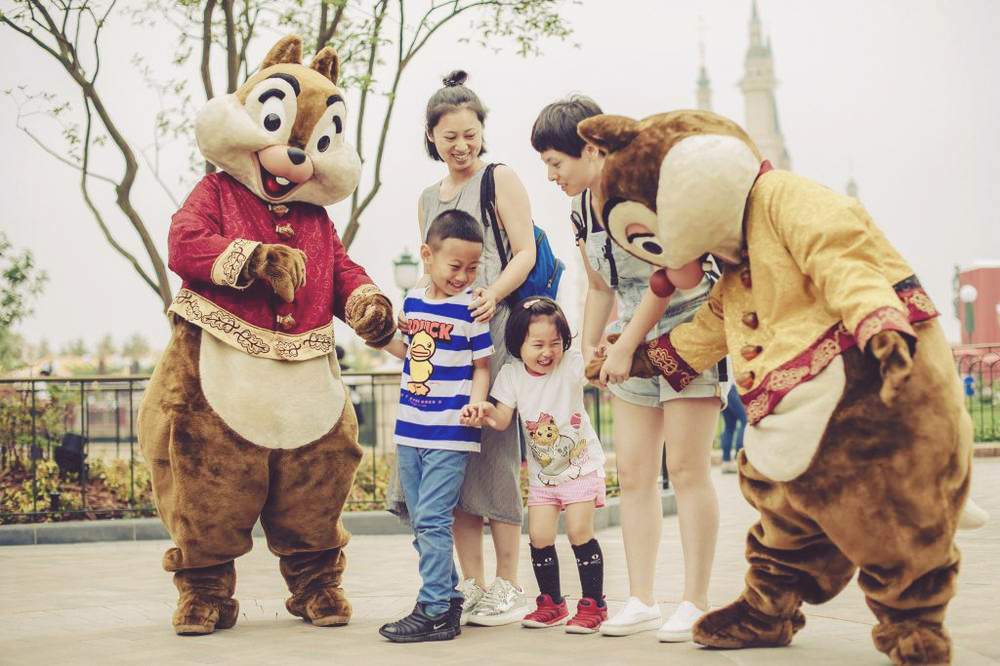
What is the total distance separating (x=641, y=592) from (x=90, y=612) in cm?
245

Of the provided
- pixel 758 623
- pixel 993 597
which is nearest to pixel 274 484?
pixel 758 623

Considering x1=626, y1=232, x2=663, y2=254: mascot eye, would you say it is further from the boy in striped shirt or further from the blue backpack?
the blue backpack

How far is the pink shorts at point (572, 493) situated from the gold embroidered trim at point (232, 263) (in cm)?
134

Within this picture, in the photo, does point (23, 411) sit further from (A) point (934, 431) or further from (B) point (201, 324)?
(A) point (934, 431)

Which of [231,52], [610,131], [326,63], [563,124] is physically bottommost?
[610,131]

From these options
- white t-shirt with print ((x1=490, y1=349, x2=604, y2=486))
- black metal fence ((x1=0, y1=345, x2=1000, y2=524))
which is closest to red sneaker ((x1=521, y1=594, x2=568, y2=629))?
white t-shirt with print ((x1=490, y1=349, x2=604, y2=486))

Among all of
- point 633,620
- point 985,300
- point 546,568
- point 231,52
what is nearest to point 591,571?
point 546,568

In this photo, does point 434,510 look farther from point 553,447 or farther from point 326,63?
point 326,63

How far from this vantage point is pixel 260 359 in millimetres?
4473

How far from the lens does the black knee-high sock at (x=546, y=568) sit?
461 centimetres

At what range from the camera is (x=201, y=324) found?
14.6ft

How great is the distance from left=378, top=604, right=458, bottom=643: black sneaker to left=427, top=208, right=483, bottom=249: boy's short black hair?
1.33m

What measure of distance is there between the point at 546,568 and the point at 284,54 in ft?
7.36

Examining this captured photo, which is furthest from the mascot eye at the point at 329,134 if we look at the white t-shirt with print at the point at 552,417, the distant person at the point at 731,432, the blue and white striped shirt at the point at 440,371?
the distant person at the point at 731,432
